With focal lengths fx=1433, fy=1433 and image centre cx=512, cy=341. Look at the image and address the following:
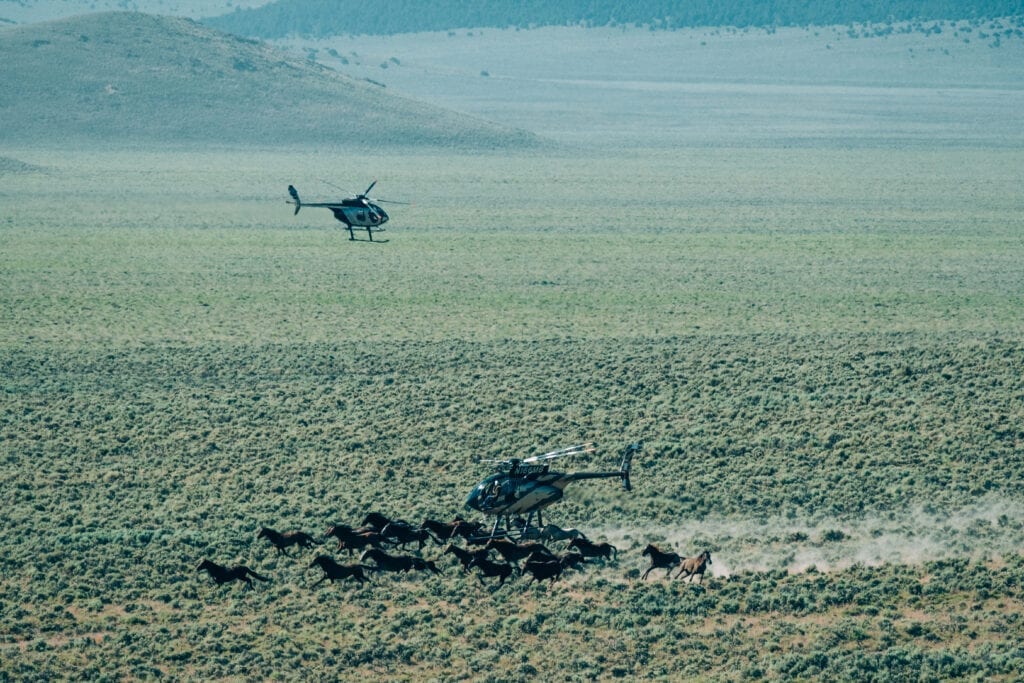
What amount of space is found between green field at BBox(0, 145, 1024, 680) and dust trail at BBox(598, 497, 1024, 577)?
80 mm

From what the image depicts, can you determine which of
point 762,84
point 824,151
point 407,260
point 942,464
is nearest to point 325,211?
point 407,260

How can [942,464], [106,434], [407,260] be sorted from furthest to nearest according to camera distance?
[407,260] < [106,434] < [942,464]

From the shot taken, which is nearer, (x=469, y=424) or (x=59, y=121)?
(x=469, y=424)

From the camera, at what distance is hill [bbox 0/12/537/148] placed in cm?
9612

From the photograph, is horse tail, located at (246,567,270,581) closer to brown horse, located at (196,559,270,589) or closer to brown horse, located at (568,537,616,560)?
brown horse, located at (196,559,270,589)

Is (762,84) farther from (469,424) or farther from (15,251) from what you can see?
(469,424)

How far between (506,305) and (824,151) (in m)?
58.3

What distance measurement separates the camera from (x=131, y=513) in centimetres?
2256

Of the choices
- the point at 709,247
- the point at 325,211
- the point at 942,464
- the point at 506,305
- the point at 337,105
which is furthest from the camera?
the point at 337,105

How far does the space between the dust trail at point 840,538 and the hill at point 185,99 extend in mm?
76139

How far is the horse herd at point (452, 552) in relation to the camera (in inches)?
754

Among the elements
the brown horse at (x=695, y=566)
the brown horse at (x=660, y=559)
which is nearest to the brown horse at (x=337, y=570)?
the brown horse at (x=660, y=559)

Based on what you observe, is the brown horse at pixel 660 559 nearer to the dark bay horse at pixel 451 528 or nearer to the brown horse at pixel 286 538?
the dark bay horse at pixel 451 528

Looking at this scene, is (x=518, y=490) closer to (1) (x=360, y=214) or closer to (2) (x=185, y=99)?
(1) (x=360, y=214)
